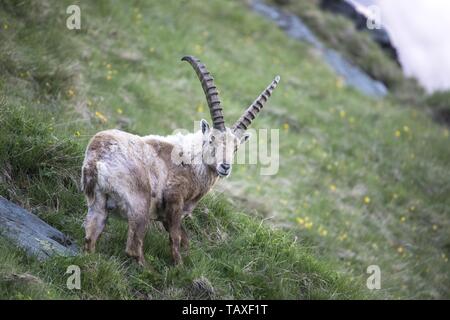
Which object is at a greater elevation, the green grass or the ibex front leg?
the ibex front leg

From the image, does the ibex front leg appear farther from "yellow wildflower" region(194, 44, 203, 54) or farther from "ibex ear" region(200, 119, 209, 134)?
"yellow wildflower" region(194, 44, 203, 54)

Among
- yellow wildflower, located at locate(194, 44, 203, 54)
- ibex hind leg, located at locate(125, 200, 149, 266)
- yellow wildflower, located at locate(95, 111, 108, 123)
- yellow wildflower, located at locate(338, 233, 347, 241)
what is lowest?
yellow wildflower, located at locate(338, 233, 347, 241)

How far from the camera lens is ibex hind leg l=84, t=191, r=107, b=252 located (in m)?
7.60

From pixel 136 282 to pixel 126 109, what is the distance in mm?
6126

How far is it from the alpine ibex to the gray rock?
41 cm

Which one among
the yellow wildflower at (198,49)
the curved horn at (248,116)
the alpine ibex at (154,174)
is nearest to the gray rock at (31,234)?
the alpine ibex at (154,174)

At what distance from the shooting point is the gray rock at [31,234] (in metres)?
7.57

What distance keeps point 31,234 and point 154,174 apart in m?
1.56

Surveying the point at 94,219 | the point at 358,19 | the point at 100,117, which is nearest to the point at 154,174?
the point at 94,219

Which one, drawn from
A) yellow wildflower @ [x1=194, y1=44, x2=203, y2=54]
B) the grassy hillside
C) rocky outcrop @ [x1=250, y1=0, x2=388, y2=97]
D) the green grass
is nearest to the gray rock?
the grassy hillside

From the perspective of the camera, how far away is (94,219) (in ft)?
25.1

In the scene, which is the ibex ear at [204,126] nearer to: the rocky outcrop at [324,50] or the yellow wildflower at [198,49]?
the yellow wildflower at [198,49]

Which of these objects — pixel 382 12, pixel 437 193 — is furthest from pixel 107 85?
pixel 382 12

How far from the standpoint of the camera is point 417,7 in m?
26.8
